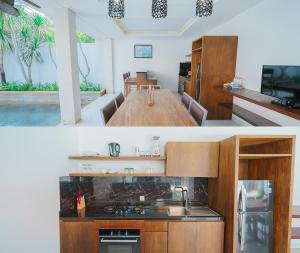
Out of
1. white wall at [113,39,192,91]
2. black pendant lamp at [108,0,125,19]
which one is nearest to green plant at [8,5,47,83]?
white wall at [113,39,192,91]

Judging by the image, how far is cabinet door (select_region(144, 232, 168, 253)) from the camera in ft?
7.89

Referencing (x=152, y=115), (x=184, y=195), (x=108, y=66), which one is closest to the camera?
(x=184, y=195)

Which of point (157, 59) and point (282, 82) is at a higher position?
point (157, 59)

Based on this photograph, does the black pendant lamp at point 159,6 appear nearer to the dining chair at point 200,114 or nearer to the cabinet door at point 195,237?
the dining chair at point 200,114

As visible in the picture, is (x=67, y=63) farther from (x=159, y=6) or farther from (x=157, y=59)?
(x=157, y=59)

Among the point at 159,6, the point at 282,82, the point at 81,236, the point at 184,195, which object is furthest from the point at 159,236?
the point at 282,82

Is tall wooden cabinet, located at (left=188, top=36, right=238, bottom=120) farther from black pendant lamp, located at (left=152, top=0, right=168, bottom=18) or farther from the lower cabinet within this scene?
the lower cabinet

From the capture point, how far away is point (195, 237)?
2391mm

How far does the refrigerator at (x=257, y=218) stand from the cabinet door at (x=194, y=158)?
404 mm

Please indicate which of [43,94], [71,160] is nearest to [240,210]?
[71,160]

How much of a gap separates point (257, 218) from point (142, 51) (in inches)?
365

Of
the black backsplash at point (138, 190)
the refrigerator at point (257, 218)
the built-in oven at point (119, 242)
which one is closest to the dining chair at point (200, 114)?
the black backsplash at point (138, 190)

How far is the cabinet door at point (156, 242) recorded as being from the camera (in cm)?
241

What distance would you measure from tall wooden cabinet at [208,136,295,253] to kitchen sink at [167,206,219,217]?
0.12 meters
